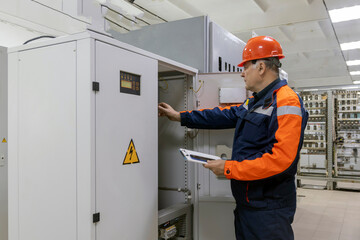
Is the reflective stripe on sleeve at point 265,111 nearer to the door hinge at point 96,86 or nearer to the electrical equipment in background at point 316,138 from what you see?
the door hinge at point 96,86

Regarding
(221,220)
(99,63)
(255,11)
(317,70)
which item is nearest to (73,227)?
(99,63)

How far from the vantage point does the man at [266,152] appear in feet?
5.45

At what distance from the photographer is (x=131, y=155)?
5.95 feet

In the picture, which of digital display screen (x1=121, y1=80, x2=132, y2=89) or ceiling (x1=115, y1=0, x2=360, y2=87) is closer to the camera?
digital display screen (x1=121, y1=80, x2=132, y2=89)

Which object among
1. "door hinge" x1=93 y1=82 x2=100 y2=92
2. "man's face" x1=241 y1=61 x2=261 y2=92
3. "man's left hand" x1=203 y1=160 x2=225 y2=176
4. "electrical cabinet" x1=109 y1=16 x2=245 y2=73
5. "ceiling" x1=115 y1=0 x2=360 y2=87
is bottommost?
"man's left hand" x1=203 y1=160 x2=225 y2=176

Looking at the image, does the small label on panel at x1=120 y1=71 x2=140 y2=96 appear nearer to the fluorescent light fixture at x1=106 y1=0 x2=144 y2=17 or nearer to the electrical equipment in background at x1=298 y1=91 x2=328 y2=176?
the fluorescent light fixture at x1=106 y1=0 x2=144 y2=17

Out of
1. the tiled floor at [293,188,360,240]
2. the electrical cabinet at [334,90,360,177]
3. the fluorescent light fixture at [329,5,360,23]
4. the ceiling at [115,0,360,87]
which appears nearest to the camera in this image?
the tiled floor at [293,188,360,240]

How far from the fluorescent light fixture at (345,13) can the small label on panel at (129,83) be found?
15.1ft

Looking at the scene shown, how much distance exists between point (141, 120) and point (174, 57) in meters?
1.02

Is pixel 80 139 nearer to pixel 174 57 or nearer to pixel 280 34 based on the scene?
pixel 174 57

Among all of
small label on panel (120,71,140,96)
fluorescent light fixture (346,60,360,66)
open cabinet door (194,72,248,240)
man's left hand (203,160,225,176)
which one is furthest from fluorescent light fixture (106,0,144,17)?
fluorescent light fixture (346,60,360,66)

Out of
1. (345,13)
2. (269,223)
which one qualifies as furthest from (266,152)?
(345,13)

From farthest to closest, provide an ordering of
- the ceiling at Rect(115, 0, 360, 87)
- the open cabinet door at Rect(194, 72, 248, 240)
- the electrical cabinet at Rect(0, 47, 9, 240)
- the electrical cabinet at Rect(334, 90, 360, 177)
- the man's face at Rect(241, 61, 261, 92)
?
the electrical cabinet at Rect(334, 90, 360, 177)
the ceiling at Rect(115, 0, 360, 87)
the electrical cabinet at Rect(0, 47, 9, 240)
the open cabinet door at Rect(194, 72, 248, 240)
the man's face at Rect(241, 61, 261, 92)

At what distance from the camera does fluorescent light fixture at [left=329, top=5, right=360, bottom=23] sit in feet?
16.7
